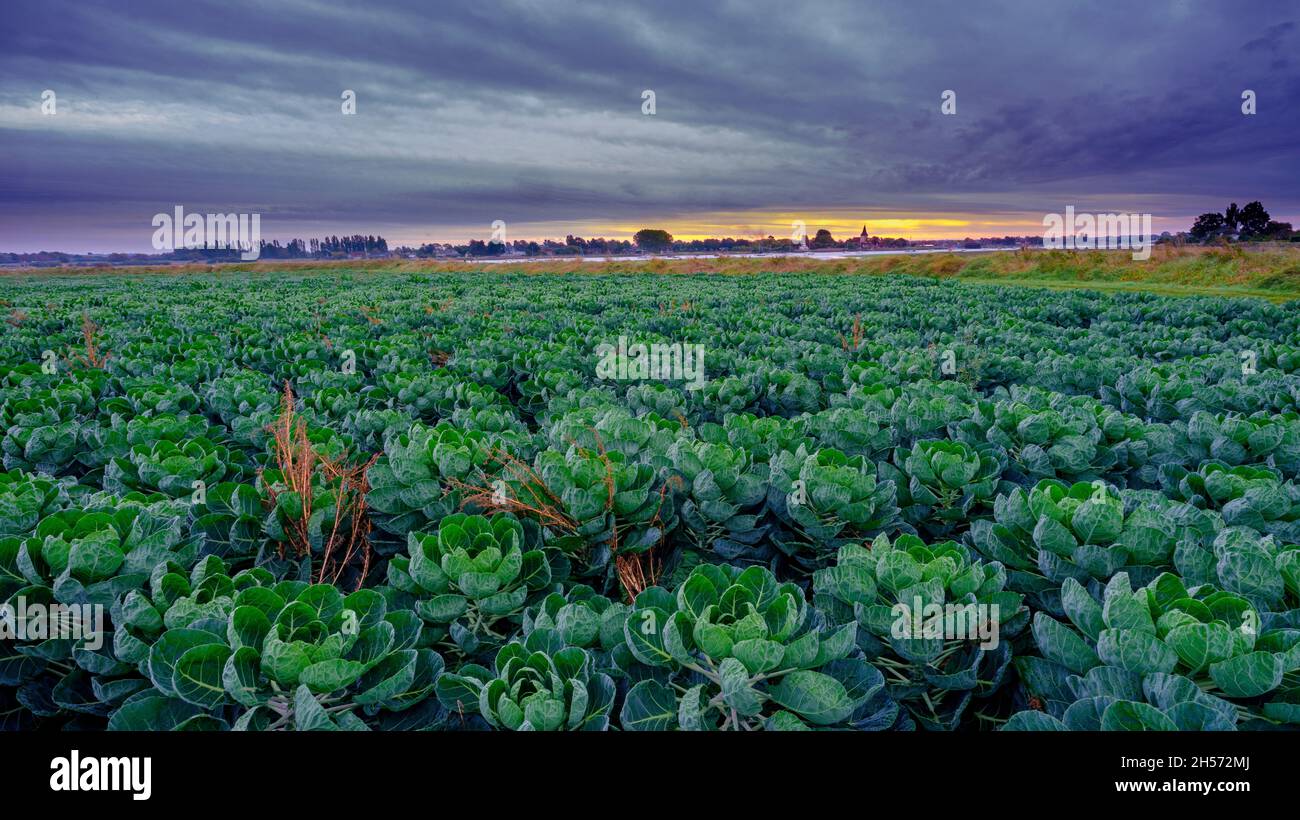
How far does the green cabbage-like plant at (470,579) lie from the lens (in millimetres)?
2201

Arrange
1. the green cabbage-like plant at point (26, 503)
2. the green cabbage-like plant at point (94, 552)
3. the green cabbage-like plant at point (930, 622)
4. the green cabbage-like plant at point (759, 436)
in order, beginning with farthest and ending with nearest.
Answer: the green cabbage-like plant at point (759, 436) < the green cabbage-like plant at point (26, 503) < the green cabbage-like plant at point (94, 552) < the green cabbage-like plant at point (930, 622)

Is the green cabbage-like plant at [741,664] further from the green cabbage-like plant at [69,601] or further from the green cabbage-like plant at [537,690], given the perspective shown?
the green cabbage-like plant at [69,601]

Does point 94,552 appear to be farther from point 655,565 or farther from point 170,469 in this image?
point 655,565

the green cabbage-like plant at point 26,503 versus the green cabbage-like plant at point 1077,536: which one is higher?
the green cabbage-like plant at point 26,503

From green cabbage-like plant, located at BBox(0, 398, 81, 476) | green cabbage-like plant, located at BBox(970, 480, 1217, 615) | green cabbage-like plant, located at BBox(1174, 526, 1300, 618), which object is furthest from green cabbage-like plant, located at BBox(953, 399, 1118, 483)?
green cabbage-like plant, located at BBox(0, 398, 81, 476)

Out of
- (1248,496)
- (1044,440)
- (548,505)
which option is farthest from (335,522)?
(1248,496)

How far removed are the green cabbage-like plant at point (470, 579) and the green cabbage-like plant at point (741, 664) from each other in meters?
0.55

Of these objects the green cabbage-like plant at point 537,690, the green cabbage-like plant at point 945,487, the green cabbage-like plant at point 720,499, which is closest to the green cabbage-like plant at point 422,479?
the green cabbage-like plant at point 720,499

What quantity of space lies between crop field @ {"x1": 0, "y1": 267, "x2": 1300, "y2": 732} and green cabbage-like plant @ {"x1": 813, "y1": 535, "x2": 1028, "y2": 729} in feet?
0.03

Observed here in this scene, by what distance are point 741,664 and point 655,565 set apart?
1.34 meters

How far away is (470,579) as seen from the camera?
2.19 meters

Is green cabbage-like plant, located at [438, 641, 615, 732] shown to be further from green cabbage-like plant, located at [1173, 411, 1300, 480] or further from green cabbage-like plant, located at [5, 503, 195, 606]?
green cabbage-like plant, located at [1173, 411, 1300, 480]

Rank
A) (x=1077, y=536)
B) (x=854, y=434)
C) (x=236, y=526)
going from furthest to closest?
(x=854, y=434)
(x=236, y=526)
(x=1077, y=536)

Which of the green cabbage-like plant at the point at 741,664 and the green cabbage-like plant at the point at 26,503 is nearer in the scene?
the green cabbage-like plant at the point at 741,664
